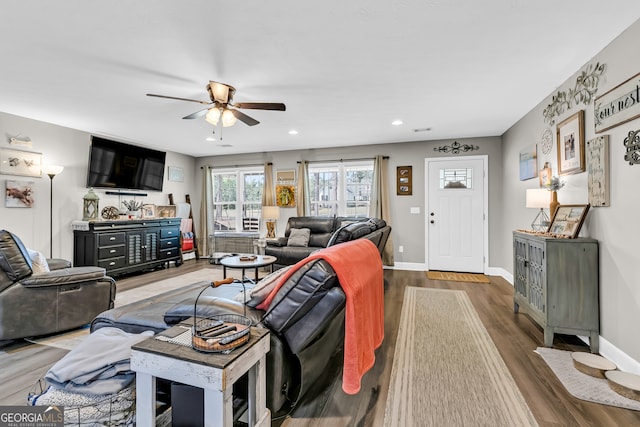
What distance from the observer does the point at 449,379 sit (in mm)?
2021

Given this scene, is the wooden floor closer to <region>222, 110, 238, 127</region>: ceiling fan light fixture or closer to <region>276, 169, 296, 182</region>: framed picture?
<region>222, 110, 238, 127</region>: ceiling fan light fixture

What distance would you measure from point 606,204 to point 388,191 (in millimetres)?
3486

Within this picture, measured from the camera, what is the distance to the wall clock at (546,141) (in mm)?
3324

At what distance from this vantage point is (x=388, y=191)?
5.66 meters

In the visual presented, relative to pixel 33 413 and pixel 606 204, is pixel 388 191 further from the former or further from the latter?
pixel 33 413

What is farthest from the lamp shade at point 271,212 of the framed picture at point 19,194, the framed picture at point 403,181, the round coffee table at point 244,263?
the framed picture at point 19,194

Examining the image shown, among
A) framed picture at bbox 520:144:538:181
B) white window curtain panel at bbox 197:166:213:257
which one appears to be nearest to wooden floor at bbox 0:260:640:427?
framed picture at bbox 520:144:538:181

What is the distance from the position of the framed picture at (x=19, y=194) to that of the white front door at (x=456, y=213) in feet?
20.3

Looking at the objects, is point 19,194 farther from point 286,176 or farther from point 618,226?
point 618,226

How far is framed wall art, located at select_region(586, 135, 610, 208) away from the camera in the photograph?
7.65ft

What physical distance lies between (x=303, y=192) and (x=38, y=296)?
4.32 metres

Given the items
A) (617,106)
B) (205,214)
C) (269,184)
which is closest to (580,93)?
(617,106)

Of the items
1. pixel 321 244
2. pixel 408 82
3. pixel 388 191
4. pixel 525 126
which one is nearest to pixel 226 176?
pixel 321 244

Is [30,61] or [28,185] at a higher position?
[30,61]
